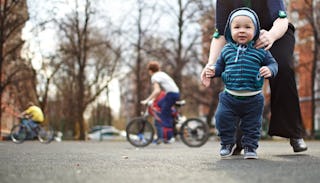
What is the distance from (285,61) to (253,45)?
24.9 inches

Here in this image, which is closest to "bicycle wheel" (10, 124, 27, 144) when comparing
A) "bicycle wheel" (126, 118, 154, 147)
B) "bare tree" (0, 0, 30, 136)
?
"bicycle wheel" (126, 118, 154, 147)

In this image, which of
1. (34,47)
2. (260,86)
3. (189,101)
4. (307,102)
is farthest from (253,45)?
(307,102)

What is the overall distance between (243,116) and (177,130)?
6712 millimetres

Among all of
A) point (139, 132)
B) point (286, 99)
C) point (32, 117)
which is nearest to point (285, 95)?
point (286, 99)

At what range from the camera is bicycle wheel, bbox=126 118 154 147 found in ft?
37.6

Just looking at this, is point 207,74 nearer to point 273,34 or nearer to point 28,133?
point 273,34

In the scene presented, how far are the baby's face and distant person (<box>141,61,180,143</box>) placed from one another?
21.5 feet

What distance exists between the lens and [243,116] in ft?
15.3

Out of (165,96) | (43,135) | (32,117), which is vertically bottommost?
(43,135)

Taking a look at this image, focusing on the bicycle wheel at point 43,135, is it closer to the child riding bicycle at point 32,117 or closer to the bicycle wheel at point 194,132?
the child riding bicycle at point 32,117

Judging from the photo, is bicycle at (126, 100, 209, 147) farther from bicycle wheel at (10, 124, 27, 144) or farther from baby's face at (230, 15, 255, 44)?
bicycle wheel at (10, 124, 27, 144)

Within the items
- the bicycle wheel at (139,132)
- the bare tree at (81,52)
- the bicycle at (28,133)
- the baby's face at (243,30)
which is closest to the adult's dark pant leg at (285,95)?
the baby's face at (243,30)

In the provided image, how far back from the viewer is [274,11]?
197 inches

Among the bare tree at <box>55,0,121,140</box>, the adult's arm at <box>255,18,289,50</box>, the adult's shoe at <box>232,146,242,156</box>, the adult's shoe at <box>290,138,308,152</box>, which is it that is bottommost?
the adult's shoe at <box>232,146,242,156</box>
